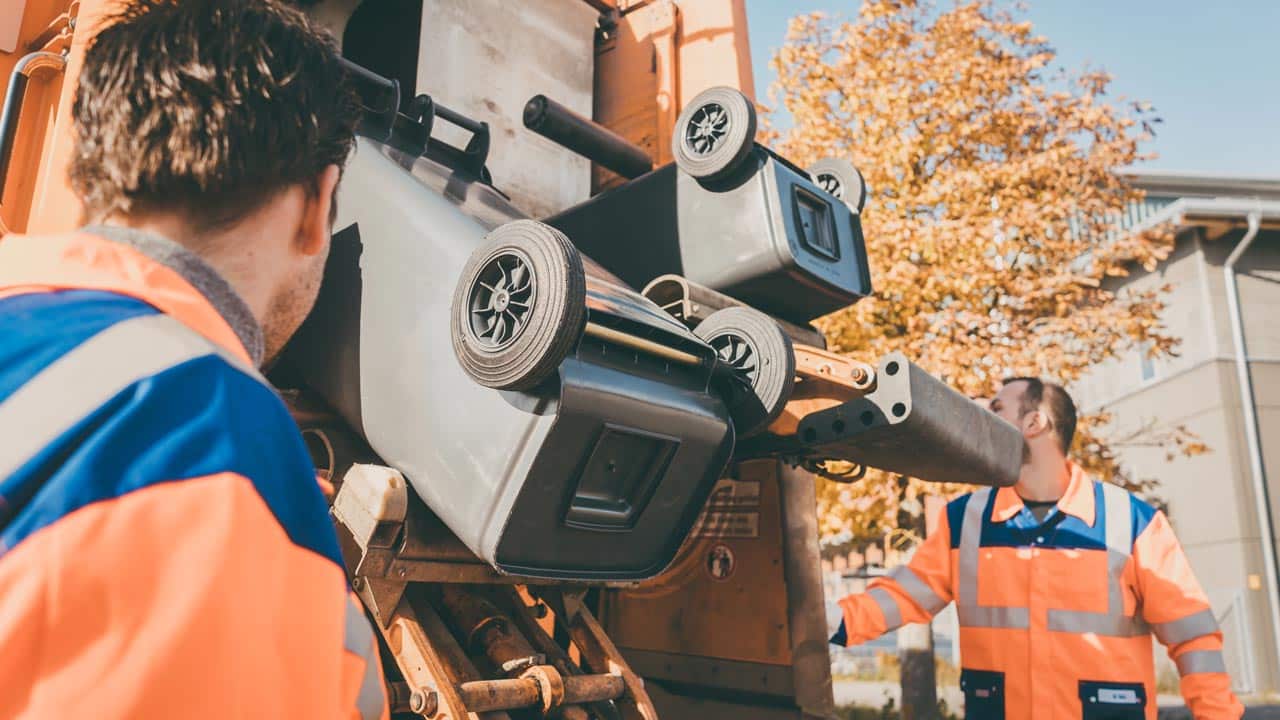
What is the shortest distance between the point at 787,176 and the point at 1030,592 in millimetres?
1596

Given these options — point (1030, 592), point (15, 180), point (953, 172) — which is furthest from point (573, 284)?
point (953, 172)

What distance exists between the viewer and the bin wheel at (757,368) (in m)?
2.36

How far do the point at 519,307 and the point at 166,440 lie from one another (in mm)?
1292

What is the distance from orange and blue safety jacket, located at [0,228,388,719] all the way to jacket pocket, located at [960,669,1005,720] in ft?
9.60

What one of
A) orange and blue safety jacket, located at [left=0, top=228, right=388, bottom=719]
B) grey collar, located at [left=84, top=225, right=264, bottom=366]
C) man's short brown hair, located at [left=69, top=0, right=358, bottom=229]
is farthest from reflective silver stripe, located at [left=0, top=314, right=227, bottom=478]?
man's short brown hair, located at [left=69, top=0, right=358, bottom=229]

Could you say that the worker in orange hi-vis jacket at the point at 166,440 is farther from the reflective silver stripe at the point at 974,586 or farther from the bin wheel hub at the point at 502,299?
the reflective silver stripe at the point at 974,586

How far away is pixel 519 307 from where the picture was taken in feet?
6.22

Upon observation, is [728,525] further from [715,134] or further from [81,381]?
[81,381]

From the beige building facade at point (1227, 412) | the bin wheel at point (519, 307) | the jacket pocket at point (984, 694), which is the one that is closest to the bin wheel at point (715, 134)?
the bin wheel at point (519, 307)

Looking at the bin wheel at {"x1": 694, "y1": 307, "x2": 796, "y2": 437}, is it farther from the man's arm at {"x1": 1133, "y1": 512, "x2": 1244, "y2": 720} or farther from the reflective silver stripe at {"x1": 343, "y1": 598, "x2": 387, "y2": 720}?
the reflective silver stripe at {"x1": 343, "y1": 598, "x2": 387, "y2": 720}

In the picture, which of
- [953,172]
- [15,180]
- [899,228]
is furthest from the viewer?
[953,172]

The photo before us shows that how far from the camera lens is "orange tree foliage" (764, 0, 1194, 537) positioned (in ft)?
24.0

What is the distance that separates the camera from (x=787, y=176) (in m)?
3.09

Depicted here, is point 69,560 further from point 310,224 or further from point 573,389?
point 573,389
